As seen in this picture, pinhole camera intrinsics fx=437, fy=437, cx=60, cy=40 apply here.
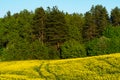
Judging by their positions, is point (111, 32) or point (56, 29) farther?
point (111, 32)

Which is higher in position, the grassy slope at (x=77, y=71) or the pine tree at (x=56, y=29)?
the pine tree at (x=56, y=29)

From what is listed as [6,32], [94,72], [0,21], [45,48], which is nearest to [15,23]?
[6,32]

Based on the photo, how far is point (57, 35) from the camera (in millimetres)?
121812

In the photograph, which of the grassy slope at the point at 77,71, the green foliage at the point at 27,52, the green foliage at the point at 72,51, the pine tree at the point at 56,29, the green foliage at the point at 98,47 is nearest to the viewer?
the grassy slope at the point at 77,71

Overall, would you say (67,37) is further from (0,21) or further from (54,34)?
(0,21)

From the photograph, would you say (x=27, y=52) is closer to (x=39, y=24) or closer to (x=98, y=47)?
(x=98, y=47)

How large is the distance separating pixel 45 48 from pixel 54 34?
12.4 metres

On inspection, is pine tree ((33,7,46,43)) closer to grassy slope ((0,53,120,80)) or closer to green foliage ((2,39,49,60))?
green foliage ((2,39,49,60))

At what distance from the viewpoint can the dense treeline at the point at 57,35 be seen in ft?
354

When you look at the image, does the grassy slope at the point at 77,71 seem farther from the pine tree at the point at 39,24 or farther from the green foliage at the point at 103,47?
the pine tree at the point at 39,24

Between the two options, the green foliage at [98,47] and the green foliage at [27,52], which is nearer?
the green foliage at [98,47]

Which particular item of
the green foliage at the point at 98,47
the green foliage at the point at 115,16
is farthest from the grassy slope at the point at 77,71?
the green foliage at the point at 115,16

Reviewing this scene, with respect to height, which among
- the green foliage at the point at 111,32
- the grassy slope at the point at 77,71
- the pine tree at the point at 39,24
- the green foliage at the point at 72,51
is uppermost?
the pine tree at the point at 39,24

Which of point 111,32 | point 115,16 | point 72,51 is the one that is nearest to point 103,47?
point 72,51
